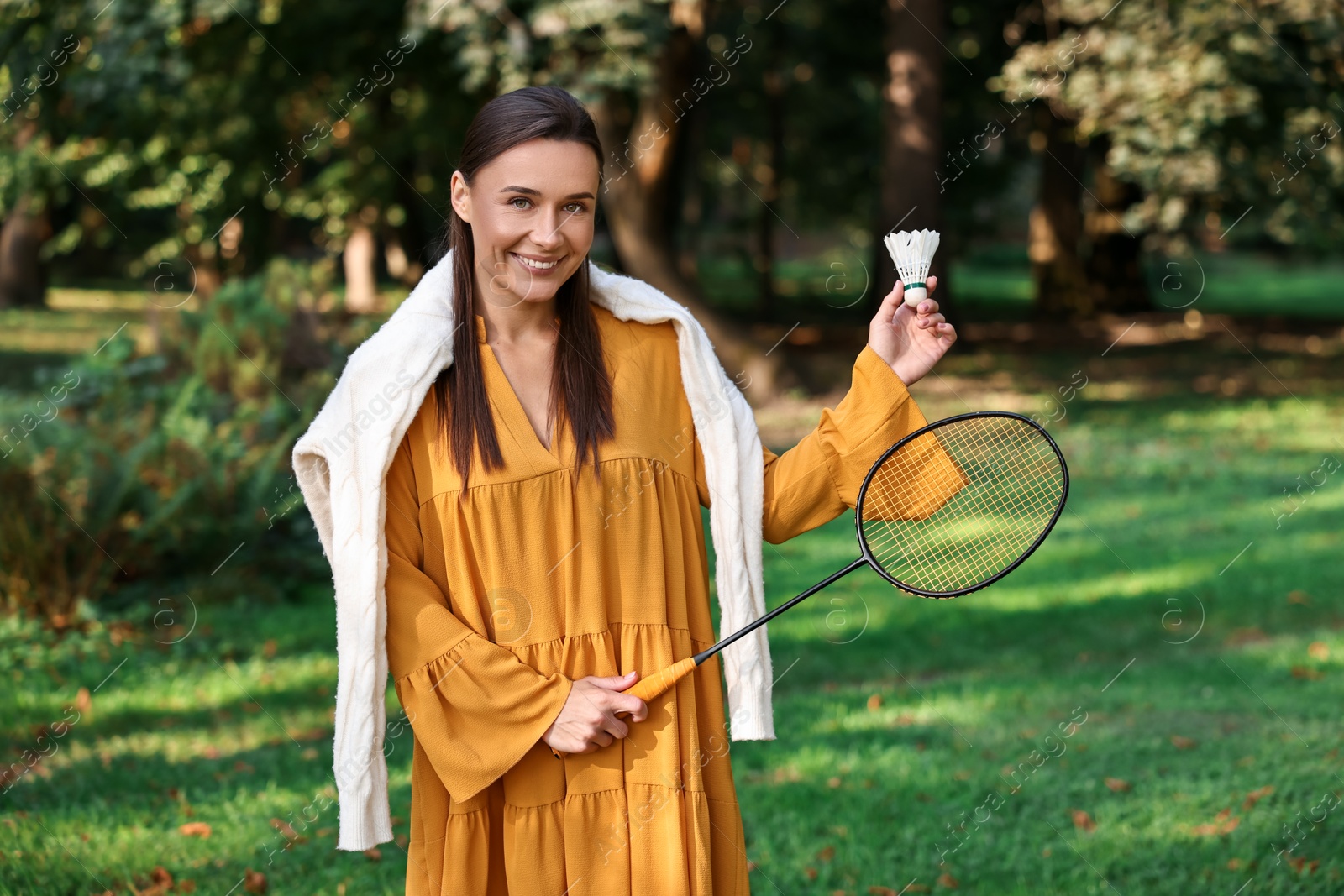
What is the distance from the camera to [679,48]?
47.6 feet

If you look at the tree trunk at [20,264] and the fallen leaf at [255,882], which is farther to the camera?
the tree trunk at [20,264]

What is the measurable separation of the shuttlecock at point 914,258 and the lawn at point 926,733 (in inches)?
104

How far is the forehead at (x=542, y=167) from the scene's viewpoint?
2.46m

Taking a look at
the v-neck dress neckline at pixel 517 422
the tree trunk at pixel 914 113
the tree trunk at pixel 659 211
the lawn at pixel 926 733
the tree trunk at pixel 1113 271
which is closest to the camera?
the v-neck dress neckline at pixel 517 422

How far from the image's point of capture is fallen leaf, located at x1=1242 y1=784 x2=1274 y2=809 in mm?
5000

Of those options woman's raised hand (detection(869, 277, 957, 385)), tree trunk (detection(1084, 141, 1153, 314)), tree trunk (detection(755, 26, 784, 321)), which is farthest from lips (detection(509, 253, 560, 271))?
tree trunk (detection(1084, 141, 1153, 314))

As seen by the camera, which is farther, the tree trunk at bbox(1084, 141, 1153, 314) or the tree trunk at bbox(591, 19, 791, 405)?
the tree trunk at bbox(1084, 141, 1153, 314)

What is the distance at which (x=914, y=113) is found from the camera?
1566 cm

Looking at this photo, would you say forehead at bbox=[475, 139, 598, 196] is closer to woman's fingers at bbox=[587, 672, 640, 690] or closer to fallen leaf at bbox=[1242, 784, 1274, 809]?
woman's fingers at bbox=[587, 672, 640, 690]

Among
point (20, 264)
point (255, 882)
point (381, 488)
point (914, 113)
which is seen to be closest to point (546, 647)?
point (381, 488)

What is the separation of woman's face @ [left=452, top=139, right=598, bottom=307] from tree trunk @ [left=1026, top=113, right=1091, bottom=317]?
911 inches

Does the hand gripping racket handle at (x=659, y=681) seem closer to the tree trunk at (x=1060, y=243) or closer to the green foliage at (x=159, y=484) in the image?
the green foliage at (x=159, y=484)

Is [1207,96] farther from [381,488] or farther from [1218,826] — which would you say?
[381,488]

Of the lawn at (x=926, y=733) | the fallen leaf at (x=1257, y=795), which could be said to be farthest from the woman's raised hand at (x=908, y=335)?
the fallen leaf at (x=1257, y=795)
